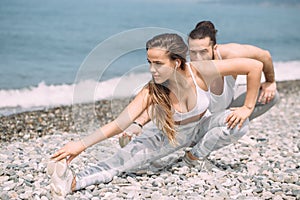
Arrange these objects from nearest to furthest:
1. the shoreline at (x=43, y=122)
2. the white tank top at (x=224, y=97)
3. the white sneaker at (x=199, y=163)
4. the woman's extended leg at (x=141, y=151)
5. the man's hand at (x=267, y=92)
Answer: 1. the woman's extended leg at (x=141, y=151)
2. the white tank top at (x=224, y=97)
3. the white sneaker at (x=199, y=163)
4. the man's hand at (x=267, y=92)
5. the shoreline at (x=43, y=122)

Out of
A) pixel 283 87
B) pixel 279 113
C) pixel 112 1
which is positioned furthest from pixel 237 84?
pixel 112 1

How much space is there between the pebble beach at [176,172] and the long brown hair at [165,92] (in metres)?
0.32

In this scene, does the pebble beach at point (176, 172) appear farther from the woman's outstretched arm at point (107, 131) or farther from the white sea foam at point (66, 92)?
the woman's outstretched arm at point (107, 131)

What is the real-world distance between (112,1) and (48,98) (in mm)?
21101

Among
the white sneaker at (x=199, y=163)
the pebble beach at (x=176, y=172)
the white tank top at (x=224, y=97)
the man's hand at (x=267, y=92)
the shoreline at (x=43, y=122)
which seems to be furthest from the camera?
the shoreline at (x=43, y=122)

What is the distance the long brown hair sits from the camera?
3584 millimetres

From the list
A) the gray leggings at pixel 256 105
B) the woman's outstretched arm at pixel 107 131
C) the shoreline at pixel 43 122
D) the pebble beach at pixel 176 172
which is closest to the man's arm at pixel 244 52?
the gray leggings at pixel 256 105

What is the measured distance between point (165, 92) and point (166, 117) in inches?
7.7

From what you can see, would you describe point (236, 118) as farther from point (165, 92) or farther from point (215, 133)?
point (165, 92)

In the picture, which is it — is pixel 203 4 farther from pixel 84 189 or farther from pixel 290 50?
pixel 84 189

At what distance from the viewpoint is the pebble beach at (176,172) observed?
370 cm

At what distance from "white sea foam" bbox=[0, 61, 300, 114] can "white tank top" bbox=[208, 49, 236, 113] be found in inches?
16.9

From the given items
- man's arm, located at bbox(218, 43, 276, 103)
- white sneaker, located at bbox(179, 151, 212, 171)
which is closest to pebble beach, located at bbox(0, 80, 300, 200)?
white sneaker, located at bbox(179, 151, 212, 171)

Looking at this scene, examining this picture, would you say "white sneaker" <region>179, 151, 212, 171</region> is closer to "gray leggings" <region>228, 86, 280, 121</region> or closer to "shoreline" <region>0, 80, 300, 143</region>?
"gray leggings" <region>228, 86, 280, 121</region>
